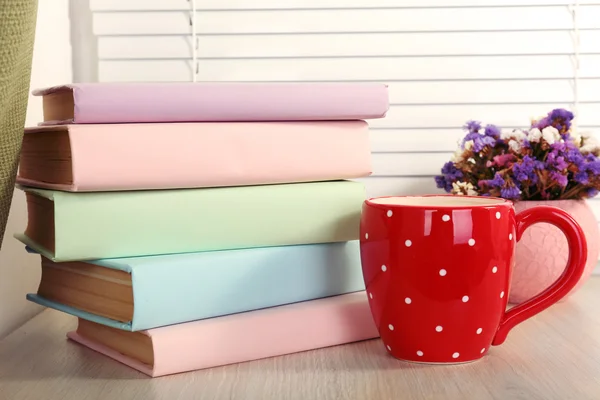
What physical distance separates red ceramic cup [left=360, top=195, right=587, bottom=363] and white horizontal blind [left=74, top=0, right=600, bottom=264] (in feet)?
1.58

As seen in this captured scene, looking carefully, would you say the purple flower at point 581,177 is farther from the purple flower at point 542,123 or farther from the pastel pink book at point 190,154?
the pastel pink book at point 190,154

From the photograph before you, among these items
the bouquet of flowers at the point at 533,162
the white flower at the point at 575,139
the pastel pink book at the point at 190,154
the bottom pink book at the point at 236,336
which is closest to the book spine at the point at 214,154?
the pastel pink book at the point at 190,154

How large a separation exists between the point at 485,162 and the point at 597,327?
28cm

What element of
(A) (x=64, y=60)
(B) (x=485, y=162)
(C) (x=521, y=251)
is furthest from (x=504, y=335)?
(A) (x=64, y=60)

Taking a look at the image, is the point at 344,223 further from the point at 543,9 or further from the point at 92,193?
the point at 543,9

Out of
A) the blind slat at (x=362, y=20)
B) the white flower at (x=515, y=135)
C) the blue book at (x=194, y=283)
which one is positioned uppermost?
the blind slat at (x=362, y=20)

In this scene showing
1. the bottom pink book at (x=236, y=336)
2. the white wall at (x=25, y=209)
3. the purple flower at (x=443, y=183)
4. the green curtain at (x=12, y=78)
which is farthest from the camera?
the purple flower at (x=443, y=183)

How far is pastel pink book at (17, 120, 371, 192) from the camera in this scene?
0.67 meters

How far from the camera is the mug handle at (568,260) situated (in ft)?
2.32

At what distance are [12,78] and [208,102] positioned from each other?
0.60 ft

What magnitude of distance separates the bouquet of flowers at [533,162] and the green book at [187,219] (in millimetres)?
254

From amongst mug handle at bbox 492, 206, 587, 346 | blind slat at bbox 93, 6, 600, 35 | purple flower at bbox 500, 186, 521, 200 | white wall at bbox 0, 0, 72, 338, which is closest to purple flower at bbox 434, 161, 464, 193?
purple flower at bbox 500, 186, 521, 200

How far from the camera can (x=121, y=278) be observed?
2.23 ft

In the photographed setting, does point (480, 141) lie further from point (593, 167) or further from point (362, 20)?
point (362, 20)
